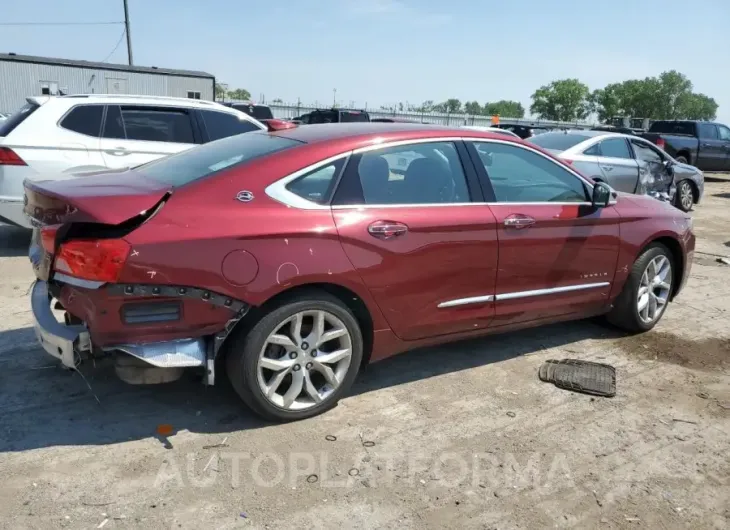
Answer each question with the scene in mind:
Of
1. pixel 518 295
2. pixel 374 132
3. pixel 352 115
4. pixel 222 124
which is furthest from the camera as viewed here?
pixel 352 115

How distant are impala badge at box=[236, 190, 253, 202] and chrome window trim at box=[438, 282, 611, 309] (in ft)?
4.47

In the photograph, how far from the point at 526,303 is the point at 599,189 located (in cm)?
100

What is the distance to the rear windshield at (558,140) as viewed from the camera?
33.9 ft

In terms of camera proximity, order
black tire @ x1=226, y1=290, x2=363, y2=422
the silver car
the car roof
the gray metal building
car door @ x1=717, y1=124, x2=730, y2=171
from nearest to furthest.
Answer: black tire @ x1=226, y1=290, x2=363, y2=422 → the car roof → the silver car → car door @ x1=717, y1=124, x2=730, y2=171 → the gray metal building

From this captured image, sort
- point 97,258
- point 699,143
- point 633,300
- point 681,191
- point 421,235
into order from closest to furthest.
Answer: point 97,258 < point 421,235 < point 633,300 < point 681,191 < point 699,143

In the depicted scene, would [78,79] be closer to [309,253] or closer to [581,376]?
[309,253]

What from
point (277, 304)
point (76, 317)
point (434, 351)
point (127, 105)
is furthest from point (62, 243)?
point (127, 105)

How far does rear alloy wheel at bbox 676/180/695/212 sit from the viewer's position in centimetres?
1278

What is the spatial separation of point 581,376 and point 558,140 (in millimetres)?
7014

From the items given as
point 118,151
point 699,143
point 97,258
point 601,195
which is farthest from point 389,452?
point 699,143

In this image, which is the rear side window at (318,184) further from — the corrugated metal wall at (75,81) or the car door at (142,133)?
the corrugated metal wall at (75,81)

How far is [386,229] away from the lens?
368 centimetres

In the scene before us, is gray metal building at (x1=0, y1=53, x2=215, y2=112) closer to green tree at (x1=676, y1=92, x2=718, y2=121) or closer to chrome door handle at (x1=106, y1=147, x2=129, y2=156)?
chrome door handle at (x1=106, y1=147, x2=129, y2=156)

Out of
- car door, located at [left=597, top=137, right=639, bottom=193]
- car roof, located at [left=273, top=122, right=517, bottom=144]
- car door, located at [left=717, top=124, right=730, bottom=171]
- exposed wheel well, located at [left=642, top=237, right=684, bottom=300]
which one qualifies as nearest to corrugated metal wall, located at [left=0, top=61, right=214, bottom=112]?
car door, located at [left=717, top=124, right=730, bottom=171]
